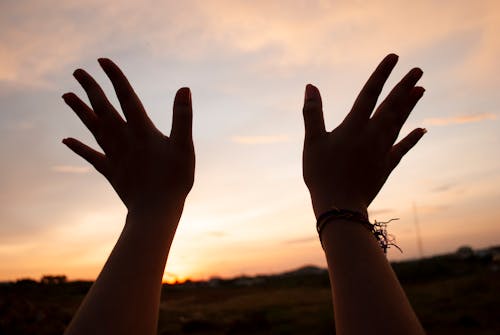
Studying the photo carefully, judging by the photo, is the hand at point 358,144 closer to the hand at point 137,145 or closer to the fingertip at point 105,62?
the hand at point 137,145

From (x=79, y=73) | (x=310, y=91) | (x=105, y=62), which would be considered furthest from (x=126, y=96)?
(x=310, y=91)

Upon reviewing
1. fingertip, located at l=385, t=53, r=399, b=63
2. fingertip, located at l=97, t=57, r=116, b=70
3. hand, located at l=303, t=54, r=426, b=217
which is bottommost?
hand, located at l=303, t=54, r=426, b=217

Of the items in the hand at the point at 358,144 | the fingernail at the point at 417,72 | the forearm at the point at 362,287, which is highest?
the fingernail at the point at 417,72

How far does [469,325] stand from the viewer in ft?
29.1

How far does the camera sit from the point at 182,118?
226 centimetres

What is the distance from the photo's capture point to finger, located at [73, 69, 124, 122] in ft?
7.69

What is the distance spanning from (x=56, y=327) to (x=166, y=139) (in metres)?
9.53

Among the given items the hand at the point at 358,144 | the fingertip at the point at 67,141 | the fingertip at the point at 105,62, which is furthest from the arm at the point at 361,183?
the fingertip at the point at 67,141

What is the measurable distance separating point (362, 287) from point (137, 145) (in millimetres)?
1461

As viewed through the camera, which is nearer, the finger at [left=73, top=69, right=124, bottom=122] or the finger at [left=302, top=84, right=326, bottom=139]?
the finger at [left=302, top=84, right=326, bottom=139]

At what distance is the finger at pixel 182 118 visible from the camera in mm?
2213

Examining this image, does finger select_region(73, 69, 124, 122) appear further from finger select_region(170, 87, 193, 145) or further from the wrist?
the wrist

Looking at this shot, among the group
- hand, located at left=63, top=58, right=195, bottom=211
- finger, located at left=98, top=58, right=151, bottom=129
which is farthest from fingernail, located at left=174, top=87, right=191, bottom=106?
finger, located at left=98, top=58, right=151, bottom=129

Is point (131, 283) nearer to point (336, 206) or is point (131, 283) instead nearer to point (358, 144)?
point (336, 206)
